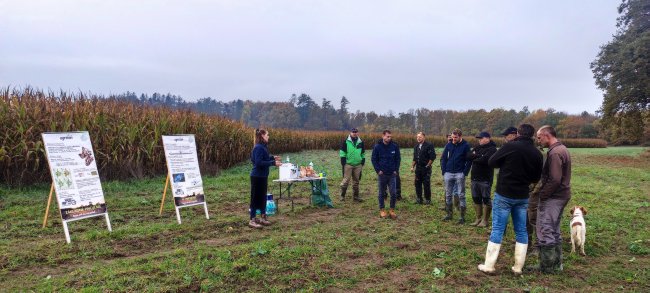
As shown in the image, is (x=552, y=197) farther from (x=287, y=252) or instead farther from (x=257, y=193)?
(x=257, y=193)

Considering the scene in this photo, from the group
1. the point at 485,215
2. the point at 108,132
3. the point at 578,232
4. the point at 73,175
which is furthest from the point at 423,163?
the point at 108,132

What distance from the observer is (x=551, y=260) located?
545cm

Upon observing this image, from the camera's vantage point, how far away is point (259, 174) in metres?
7.65

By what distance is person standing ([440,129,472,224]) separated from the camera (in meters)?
8.34

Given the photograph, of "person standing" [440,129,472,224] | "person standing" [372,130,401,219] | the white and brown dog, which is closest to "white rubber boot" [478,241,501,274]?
the white and brown dog

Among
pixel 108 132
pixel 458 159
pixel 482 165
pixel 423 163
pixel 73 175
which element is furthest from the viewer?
pixel 108 132

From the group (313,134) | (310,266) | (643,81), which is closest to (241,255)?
(310,266)

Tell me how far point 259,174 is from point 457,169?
4109 millimetres

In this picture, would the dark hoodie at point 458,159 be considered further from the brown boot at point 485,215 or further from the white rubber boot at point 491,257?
the white rubber boot at point 491,257

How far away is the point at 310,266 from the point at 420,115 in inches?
3404

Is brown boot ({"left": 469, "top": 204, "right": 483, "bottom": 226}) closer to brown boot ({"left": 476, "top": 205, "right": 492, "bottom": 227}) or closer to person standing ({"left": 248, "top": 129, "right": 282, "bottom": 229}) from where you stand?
brown boot ({"left": 476, "top": 205, "right": 492, "bottom": 227})

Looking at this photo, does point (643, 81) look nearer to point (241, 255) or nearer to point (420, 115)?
point (241, 255)

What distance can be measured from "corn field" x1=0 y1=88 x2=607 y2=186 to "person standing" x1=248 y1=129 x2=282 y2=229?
22.1 feet

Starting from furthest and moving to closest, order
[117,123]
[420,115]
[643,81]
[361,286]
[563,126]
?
[420,115]
[563,126]
[643,81]
[117,123]
[361,286]
